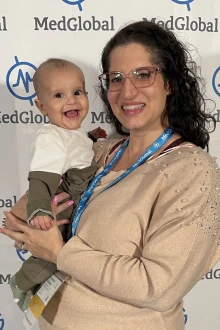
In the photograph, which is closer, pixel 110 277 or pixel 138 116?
pixel 110 277

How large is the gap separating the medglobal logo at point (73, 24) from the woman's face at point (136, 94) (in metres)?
0.49

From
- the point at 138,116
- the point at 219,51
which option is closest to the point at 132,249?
the point at 138,116

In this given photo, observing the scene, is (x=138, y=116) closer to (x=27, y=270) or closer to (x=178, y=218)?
(x=178, y=218)

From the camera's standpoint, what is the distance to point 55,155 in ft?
3.76

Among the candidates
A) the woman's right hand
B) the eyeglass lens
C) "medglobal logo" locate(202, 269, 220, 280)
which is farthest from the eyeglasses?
"medglobal logo" locate(202, 269, 220, 280)

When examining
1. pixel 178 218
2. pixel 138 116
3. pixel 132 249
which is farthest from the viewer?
pixel 138 116

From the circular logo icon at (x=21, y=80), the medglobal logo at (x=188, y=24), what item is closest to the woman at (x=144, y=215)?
the medglobal logo at (x=188, y=24)

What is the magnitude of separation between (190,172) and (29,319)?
2.53 feet

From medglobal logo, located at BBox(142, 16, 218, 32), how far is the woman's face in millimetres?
546

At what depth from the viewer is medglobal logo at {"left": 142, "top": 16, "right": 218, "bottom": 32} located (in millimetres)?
1580

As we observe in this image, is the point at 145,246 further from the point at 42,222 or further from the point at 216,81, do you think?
the point at 216,81

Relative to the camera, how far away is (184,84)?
1170 millimetres

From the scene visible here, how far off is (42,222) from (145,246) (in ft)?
1.03

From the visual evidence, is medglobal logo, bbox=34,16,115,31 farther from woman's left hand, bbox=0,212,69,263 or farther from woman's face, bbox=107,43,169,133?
Answer: woman's left hand, bbox=0,212,69,263
